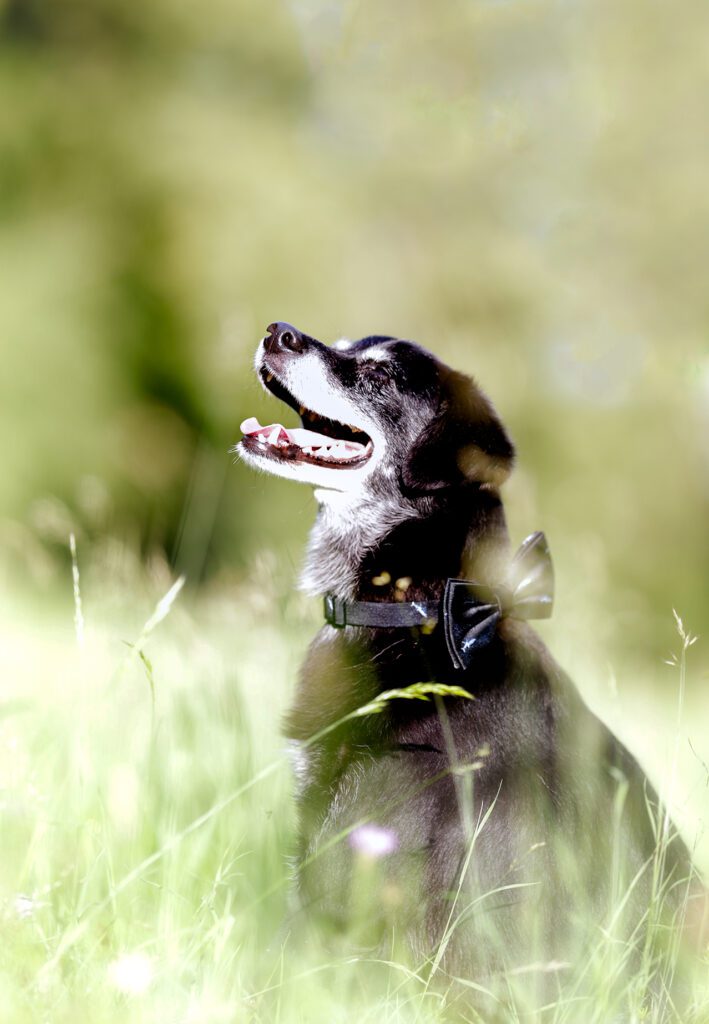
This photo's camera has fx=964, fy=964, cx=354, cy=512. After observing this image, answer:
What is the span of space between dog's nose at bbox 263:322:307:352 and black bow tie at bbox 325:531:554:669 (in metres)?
0.83

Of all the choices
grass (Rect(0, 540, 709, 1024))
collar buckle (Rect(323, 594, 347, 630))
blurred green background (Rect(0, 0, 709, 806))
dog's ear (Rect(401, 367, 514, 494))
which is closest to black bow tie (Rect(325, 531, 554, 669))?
collar buckle (Rect(323, 594, 347, 630))

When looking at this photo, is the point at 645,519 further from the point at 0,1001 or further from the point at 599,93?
the point at 0,1001

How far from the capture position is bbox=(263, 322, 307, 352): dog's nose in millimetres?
2908

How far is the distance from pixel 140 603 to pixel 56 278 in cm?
402

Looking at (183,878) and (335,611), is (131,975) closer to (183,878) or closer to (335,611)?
(183,878)

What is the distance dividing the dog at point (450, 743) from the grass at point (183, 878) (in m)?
0.09

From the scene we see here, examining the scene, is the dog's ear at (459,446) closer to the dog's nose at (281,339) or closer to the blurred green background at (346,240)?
the dog's nose at (281,339)

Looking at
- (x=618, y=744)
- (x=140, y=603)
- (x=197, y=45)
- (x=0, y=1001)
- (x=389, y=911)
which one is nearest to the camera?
(x=0, y=1001)

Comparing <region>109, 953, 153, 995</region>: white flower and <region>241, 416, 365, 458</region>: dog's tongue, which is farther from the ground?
<region>241, 416, 365, 458</region>: dog's tongue

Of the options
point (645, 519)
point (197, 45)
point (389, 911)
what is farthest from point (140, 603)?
point (197, 45)

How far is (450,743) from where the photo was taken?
217 centimetres

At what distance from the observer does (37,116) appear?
792cm

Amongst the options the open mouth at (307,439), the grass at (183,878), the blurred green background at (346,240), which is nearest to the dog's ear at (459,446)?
the open mouth at (307,439)

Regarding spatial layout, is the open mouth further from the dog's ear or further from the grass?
the grass
